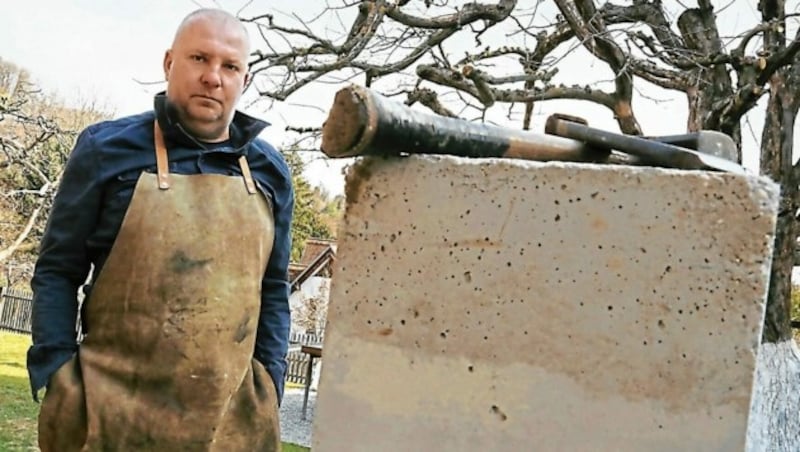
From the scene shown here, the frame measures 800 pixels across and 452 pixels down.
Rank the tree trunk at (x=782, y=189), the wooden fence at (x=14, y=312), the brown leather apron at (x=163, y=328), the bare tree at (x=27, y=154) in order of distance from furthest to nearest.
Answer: the wooden fence at (x=14, y=312) → the bare tree at (x=27, y=154) → the tree trunk at (x=782, y=189) → the brown leather apron at (x=163, y=328)

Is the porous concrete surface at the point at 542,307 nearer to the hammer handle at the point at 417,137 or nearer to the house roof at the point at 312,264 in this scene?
the hammer handle at the point at 417,137

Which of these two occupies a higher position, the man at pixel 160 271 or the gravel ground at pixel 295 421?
the man at pixel 160 271

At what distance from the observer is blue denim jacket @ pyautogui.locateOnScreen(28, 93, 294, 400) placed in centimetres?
188

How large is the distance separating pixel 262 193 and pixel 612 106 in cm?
507

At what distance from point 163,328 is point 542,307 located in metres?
1.01

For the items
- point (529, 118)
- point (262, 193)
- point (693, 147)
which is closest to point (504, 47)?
point (529, 118)

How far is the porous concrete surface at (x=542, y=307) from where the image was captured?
1141 millimetres

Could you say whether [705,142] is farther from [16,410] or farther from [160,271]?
[16,410]

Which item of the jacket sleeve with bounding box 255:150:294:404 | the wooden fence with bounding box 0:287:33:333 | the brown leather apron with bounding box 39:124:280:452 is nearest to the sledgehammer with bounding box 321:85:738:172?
the brown leather apron with bounding box 39:124:280:452

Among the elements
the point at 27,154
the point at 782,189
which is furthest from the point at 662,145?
the point at 27,154

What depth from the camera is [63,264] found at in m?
1.94

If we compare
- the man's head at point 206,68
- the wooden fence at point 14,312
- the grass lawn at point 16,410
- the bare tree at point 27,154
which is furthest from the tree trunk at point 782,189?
the wooden fence at point 14,312

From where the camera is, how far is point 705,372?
1140mm

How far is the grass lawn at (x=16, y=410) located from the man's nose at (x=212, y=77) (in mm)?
6379
